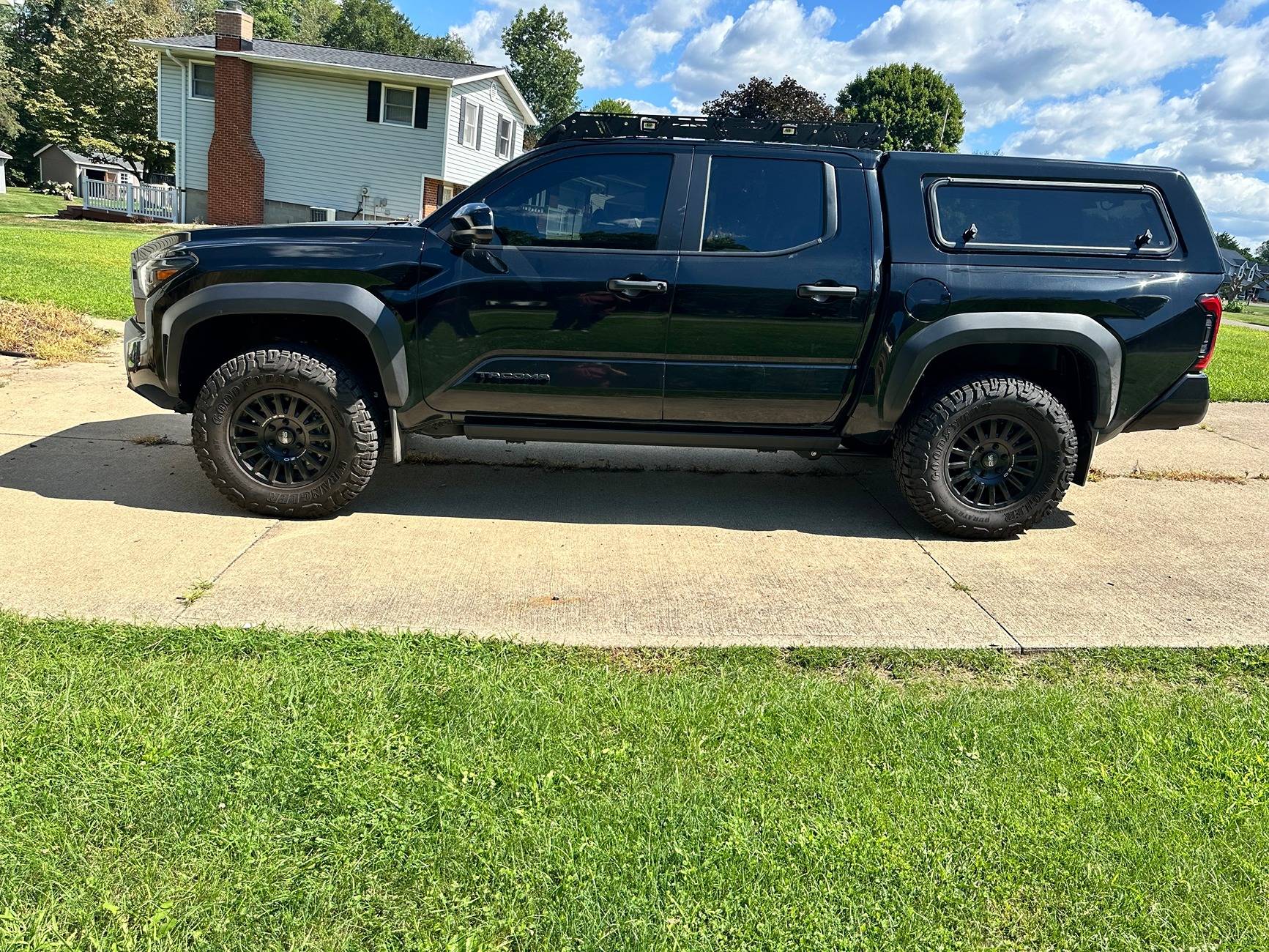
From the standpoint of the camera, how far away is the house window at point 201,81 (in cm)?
2820

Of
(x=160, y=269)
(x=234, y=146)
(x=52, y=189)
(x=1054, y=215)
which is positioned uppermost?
(x=234, y=146)

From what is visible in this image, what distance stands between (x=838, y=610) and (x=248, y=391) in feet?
9.92

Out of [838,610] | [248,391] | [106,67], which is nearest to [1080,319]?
[838,610]

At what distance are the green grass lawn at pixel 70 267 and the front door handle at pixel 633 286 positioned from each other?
765 cm

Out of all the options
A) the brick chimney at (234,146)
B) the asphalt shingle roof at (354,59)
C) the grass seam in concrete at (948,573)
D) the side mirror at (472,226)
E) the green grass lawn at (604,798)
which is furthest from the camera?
the brick chimney at (234,146)

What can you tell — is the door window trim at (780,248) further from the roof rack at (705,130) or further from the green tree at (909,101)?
the green tree at (909,101)

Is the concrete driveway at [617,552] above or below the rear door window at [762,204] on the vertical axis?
below

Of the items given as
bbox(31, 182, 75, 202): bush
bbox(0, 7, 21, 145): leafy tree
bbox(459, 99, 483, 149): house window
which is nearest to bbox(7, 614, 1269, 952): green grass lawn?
bbox(459, 99, 483, 149): house window

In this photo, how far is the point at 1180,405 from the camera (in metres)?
4.79

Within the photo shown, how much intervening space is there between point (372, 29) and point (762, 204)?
79.2 meters

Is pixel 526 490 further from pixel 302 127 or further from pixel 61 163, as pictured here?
pixel 61 163

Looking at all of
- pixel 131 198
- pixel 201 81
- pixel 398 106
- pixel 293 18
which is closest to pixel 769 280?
pixel 398 106

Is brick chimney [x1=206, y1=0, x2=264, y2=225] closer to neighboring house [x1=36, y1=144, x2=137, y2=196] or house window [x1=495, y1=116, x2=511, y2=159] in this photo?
house window [x1=495, y1=116, x2=511, y2=159]

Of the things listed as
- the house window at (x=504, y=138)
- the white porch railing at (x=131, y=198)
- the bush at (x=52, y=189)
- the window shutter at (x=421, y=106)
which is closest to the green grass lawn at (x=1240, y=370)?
the window shutter at (x=421, y=106)
